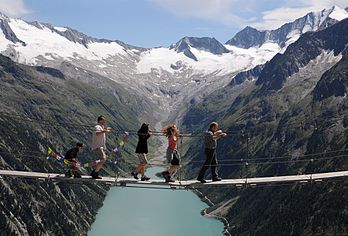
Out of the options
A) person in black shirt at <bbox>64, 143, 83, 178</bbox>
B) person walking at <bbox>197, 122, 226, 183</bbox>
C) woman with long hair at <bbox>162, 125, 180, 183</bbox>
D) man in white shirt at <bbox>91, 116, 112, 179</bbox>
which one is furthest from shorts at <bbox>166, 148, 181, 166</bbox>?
person in black shirt at <bbox>64, 143, 83, 178</bbox>

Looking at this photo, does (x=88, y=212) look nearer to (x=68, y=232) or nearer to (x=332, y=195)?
(x=68, y=232)

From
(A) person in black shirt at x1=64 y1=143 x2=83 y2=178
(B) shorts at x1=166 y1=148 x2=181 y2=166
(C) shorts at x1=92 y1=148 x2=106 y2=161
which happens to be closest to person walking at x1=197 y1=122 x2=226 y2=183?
(B) shorts at x1=166 y1=148 x2=181 y2=166

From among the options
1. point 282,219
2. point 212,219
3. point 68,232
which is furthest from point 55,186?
point 282,219

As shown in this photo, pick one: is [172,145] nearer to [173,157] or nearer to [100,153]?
[173,157]

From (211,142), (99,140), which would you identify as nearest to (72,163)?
(99,140)

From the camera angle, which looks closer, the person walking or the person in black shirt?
the person walking

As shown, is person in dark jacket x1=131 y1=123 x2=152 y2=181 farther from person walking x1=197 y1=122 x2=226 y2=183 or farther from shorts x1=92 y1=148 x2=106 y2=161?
person walking x1=197 y1=122 x2=226 y2=183

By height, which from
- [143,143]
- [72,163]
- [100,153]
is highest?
[143,143]

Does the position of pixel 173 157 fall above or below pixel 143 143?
below

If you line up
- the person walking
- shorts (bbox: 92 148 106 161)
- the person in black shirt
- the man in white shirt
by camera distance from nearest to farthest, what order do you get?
the person walking
the man in white shirt
shorts (bbox: 92 148 106 161)
the person in black shirt

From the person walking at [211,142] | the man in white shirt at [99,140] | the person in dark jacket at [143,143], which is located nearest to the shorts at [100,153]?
the man in white shirt at [99,140]

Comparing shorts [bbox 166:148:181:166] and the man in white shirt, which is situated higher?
the man in white shirt

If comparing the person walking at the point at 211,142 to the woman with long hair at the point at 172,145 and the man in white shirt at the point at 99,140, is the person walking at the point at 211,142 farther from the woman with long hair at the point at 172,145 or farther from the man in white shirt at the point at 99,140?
the man in white shirt at the point at 99,140

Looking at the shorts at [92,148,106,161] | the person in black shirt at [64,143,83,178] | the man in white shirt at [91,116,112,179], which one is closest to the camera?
the man in white shirt at [91,116,112,179]
